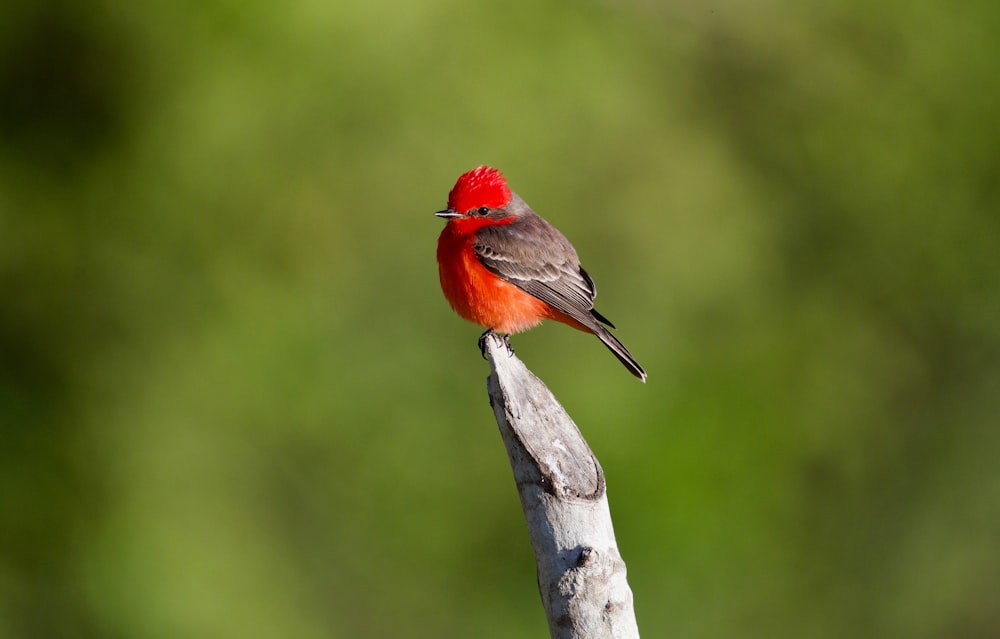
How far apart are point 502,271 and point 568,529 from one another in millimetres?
2756

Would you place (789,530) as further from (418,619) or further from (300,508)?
(300,508)

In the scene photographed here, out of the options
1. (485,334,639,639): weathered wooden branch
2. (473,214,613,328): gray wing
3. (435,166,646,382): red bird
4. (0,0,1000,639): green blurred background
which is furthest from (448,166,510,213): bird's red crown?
(485,334,639,639): weathered wooden branch

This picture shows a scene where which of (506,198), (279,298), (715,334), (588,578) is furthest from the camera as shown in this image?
(715,334)

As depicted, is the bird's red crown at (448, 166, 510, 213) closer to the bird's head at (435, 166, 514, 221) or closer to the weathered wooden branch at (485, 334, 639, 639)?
the bird's head at (435, 166, 514, 221)

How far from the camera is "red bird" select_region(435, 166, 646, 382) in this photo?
565 cm

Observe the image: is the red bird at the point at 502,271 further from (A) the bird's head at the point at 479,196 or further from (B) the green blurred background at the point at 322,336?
(B) the green blurred background at the point at 322,336

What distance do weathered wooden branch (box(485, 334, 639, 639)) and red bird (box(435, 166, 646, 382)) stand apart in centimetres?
230

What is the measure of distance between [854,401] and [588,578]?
6.55 metres

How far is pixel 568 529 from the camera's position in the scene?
9.91ft

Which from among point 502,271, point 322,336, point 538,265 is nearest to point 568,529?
point 502,271

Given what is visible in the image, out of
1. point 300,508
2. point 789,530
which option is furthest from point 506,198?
point 789,530

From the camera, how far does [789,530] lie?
866 cm

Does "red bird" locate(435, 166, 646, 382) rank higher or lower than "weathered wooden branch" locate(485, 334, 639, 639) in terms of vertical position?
higher

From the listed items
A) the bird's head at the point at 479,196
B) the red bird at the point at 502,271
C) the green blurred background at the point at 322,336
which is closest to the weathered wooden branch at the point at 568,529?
the red bird at the point at 502,271
